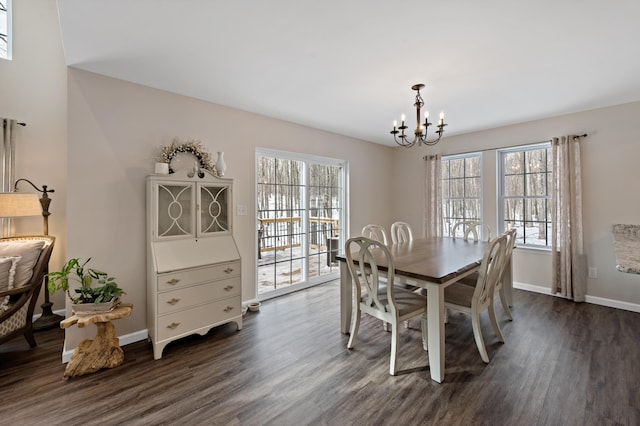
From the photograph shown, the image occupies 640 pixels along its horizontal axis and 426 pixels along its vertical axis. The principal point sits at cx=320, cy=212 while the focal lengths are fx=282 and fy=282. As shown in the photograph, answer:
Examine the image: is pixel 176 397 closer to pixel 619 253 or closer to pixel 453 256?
pixel 453 256

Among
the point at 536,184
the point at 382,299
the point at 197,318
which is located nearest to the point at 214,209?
the point at 197,318

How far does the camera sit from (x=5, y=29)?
3246mm

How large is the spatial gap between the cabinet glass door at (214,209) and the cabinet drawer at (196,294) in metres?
0.54

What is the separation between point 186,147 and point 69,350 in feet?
6.69

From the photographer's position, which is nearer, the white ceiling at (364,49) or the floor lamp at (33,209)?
the white ceiling at (364,49)

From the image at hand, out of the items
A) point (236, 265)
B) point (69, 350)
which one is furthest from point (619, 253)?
point (69, 350)

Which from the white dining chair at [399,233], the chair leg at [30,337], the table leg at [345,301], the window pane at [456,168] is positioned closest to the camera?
the chair leg at [30,337]

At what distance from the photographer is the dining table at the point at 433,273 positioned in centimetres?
204

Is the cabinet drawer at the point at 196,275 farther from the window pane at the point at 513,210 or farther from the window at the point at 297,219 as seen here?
the window pane at the point at 513,210

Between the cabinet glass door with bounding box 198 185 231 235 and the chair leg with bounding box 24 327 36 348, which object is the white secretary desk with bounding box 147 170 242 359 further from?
the chair leg with bounding box 24 327 36 348

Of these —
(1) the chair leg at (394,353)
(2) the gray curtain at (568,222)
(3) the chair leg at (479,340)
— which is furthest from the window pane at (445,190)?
(1) the chair leg at (394,353)

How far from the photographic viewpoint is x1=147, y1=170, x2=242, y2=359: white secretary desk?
2.45 meters

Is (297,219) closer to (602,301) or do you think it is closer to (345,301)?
(345,301)

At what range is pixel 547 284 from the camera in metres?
3.94
